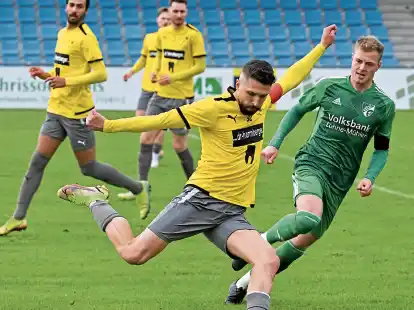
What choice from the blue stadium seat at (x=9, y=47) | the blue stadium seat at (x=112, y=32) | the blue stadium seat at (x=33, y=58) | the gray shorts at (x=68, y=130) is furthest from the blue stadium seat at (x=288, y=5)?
the gray shorts at (x=68, y=130)

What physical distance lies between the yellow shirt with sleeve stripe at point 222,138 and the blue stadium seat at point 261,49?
2509 cm

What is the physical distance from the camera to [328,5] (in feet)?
113

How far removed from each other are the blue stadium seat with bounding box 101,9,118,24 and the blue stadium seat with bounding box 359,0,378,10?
806cm

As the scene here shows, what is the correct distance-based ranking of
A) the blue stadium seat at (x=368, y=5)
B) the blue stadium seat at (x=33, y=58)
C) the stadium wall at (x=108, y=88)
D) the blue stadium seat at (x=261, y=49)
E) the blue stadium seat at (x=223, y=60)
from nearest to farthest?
the stadium wall at (x=108, y=88) → the blue stadium seat at (x=33, y=58) → the blue stadium seat at (x=223, y=60) → the blue stadium seat at (x=261, y=49) → the blue stadium seat at (x=368, y=5)

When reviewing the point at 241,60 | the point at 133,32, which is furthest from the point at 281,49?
the point at 133,32

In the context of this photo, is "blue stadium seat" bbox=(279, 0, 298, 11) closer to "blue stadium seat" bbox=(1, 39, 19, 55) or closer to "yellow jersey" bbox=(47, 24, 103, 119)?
"blue stadium seat" bbox=(1, 39, 19, 55)

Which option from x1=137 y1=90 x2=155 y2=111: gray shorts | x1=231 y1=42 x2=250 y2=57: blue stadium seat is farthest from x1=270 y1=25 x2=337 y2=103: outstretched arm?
x1=231 y1=42 x2=250 y2=57: blue stadium seat

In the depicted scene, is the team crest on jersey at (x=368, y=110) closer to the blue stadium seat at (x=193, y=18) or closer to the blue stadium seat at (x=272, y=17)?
the blue stadium seat at (x=193, y=18)

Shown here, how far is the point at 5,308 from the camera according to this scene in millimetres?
7148

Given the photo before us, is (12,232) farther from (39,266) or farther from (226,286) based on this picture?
(226,286)

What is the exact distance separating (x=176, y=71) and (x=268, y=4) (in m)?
20.8

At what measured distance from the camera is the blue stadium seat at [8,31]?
3152 centimetres

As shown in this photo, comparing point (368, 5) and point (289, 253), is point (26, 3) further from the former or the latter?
point (289, 253)

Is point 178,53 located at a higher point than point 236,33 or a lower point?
higher
